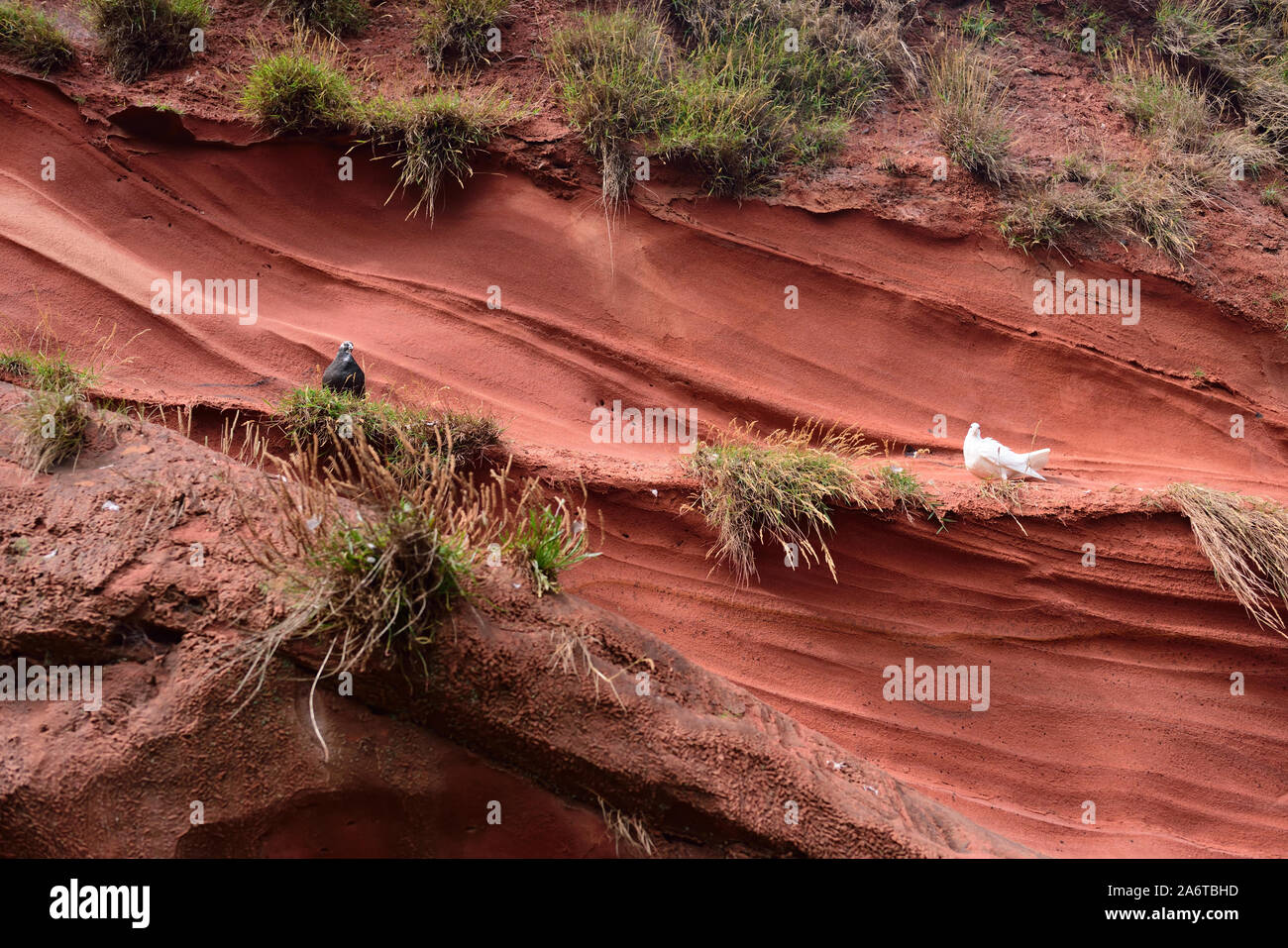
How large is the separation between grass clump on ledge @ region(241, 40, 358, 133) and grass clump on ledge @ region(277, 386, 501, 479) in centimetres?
192

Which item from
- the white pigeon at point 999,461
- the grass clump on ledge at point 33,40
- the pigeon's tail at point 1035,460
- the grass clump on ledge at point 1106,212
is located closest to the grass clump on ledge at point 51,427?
the grass clump on ledge at point 33,40

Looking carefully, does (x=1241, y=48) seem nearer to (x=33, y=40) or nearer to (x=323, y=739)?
(x=323, y=739)

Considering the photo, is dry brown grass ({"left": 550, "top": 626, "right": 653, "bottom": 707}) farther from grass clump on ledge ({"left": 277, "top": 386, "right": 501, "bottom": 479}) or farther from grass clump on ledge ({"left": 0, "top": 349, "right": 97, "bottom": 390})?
grass clump on ledge ({"left": 0, "top": 349, "right": 97, "bottom": 390})

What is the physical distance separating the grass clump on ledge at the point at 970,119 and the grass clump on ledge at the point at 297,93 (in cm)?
363

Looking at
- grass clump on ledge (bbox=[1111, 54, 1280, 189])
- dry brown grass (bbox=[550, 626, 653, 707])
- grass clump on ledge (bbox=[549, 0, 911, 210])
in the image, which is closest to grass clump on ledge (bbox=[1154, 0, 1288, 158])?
grass clump on ledge (bbox=[1111, 54, 1280, 189])

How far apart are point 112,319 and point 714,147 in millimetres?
3509

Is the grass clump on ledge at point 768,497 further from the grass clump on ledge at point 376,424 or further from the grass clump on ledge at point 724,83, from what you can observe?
the grass clump on ledge at point 724,83

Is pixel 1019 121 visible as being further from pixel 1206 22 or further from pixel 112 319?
pixel 112 319

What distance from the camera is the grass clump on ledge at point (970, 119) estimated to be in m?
5.79

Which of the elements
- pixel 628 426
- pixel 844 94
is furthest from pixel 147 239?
pixel 844 94

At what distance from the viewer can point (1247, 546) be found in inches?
184

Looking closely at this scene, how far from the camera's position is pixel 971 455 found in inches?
193

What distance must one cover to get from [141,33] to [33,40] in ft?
2.02

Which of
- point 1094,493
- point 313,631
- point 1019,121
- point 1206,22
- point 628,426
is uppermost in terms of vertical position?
point 1206,22
